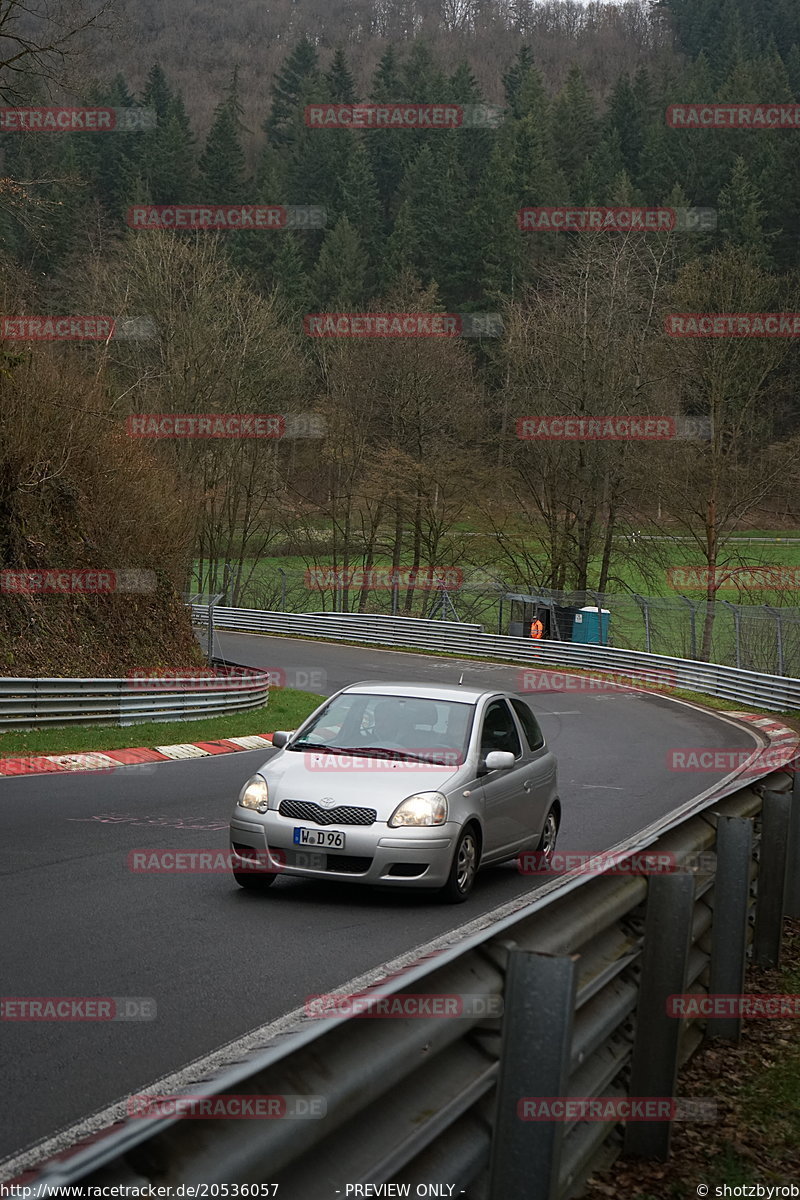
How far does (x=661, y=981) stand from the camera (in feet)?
16.4

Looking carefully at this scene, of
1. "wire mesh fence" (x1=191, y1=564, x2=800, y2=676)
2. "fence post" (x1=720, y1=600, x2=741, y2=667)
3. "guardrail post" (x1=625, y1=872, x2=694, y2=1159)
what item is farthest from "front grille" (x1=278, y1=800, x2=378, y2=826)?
"fence post" (x1=720, y1=600, x2=741, y2=667)

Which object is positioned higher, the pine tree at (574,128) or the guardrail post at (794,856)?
the pine tree at (574,128)

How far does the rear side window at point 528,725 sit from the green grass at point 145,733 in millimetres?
8233

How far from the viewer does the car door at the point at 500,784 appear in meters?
10.8

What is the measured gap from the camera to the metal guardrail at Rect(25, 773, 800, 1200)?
2383 millimetres

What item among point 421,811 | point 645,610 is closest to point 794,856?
point 421,811

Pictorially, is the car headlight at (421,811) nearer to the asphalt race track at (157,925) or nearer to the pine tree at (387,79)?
the asphalt race track at (157,925)

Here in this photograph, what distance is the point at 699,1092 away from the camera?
5.61 metres

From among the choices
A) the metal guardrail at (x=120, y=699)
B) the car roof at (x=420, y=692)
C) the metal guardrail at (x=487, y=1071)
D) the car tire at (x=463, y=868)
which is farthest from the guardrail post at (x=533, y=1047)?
the metal guardrail at (x=120, y=699)

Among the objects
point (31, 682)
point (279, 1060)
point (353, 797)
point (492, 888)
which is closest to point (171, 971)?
point (353, 797)

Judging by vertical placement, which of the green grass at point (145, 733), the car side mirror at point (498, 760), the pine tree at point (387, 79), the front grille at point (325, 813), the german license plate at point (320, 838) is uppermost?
the pine tree at point (387, 79)

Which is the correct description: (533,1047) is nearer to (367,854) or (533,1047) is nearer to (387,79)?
(367,854)

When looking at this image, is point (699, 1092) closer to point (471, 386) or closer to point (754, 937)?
point (754, 937)

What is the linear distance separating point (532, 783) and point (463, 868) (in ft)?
5.48
